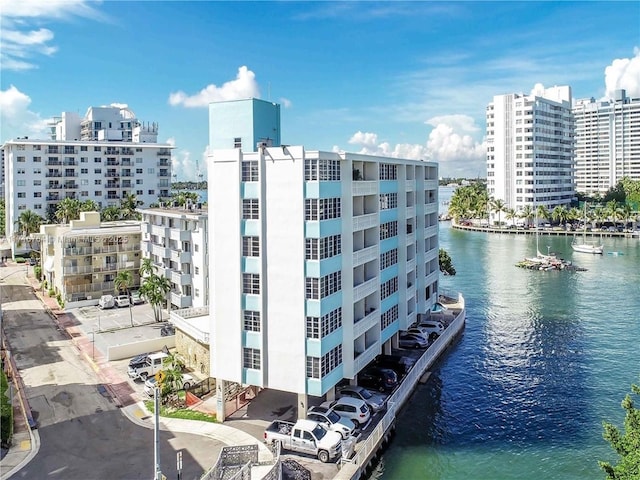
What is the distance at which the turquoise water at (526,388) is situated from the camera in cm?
3388

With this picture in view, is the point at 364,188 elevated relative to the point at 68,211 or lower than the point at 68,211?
elevated

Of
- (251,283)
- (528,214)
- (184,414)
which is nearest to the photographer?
(251,283)

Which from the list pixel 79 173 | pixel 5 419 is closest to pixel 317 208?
pixel 5 419

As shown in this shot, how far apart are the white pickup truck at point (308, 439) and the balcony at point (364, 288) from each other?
30.9 feet

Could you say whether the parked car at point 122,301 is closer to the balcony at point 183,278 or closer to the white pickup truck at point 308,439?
the balcony at point 183,278

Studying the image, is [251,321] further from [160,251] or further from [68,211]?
[68,211]

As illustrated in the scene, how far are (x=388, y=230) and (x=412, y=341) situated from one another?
11732 mm

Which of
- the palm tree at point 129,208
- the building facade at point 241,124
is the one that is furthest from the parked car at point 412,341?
the palm tree at point 129,208

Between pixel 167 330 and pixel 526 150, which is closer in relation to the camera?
pixel 167 330

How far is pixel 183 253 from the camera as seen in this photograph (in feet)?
195

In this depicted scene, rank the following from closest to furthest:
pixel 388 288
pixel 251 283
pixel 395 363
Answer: pixel 251 283 → pixel 395 363 → pixel 388 288

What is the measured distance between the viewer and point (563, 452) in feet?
114

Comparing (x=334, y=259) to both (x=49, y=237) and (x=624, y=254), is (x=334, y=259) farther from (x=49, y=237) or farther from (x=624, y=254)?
(x=624, y=254)

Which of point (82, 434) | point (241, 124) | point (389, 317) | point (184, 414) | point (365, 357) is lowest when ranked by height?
point (82, 434)
